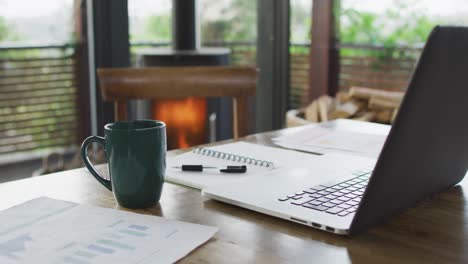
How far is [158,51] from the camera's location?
2889 mm

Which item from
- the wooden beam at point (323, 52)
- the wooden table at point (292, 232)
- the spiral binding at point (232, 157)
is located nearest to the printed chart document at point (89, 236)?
the wooden table at point (292, 232)

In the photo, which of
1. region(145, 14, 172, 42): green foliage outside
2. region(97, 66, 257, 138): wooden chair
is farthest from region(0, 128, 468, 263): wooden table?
region(145, 14, 172, 42): green foliage outside

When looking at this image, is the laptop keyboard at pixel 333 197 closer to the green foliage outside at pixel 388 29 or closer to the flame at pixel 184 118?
the flame at pixel 184 118

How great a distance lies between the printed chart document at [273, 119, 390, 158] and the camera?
1303 mm

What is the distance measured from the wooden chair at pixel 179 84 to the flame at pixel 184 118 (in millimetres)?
889

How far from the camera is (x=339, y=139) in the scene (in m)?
1.40

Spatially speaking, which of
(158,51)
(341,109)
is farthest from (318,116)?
(158,51)

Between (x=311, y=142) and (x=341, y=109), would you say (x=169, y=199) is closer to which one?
(x=311, y=142)

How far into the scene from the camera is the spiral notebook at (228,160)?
3.49 feet

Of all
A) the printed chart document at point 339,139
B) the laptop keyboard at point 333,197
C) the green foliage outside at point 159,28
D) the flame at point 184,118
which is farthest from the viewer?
the green foliage outside at point 159,28

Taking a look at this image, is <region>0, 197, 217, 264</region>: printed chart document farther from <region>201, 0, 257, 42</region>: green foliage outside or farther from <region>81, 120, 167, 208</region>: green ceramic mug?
<region>201, 0, 257, 42</region>: green foliage outside

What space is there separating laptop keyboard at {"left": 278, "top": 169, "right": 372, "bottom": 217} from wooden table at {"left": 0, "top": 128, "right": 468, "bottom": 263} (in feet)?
0.17

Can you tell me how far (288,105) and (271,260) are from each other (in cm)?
288

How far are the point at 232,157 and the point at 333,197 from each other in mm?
331
